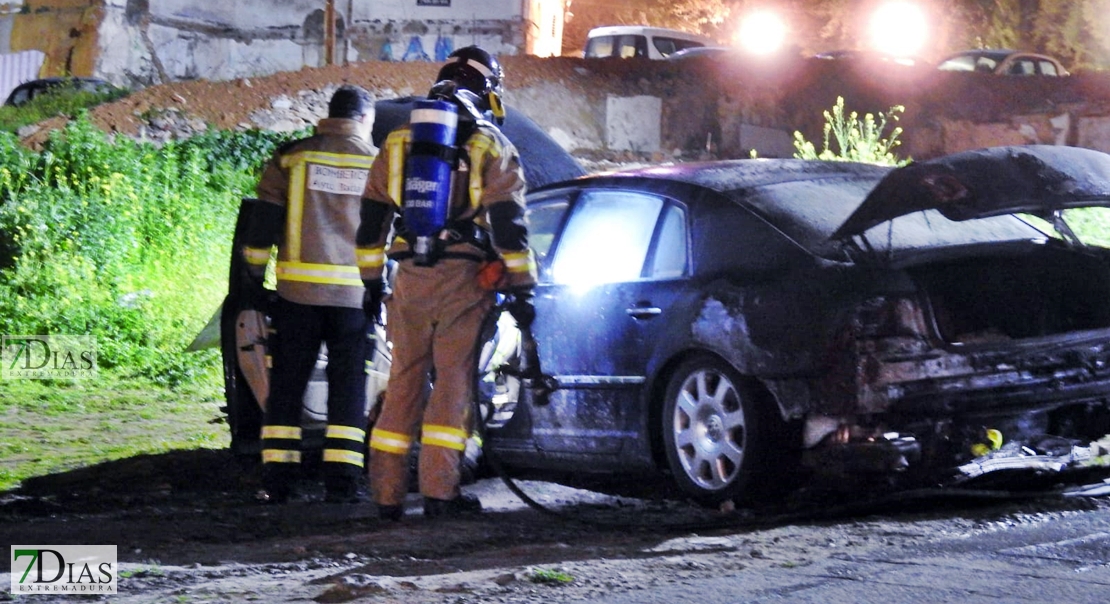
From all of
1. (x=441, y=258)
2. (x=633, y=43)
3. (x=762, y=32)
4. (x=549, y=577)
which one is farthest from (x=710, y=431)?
(x=762, y=32)

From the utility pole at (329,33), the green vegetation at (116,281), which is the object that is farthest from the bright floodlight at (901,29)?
the green vegetation at (116,281)

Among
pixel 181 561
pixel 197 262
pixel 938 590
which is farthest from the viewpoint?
pixel 197 262

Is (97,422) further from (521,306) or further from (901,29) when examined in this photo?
(901,29)

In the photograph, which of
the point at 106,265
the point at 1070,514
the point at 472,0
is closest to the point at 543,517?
the point at 1070,514

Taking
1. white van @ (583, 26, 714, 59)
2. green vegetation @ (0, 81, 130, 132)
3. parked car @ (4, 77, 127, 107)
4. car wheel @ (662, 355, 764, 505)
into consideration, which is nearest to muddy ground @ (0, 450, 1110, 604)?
car wheel @ (662, 355, 764, 505)

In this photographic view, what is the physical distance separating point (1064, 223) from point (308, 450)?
338 cm

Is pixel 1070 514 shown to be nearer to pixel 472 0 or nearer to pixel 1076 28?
pixel 472 0

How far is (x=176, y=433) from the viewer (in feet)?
28.3

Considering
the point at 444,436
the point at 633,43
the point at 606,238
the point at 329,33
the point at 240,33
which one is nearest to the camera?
the point at 444,436

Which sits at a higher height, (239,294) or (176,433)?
(239,294)

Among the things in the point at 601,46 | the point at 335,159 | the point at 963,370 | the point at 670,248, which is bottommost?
the point at 963,370

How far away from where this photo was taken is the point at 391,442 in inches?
241

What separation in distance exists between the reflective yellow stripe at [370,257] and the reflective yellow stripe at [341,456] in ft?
2.87

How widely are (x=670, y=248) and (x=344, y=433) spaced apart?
1.57m
